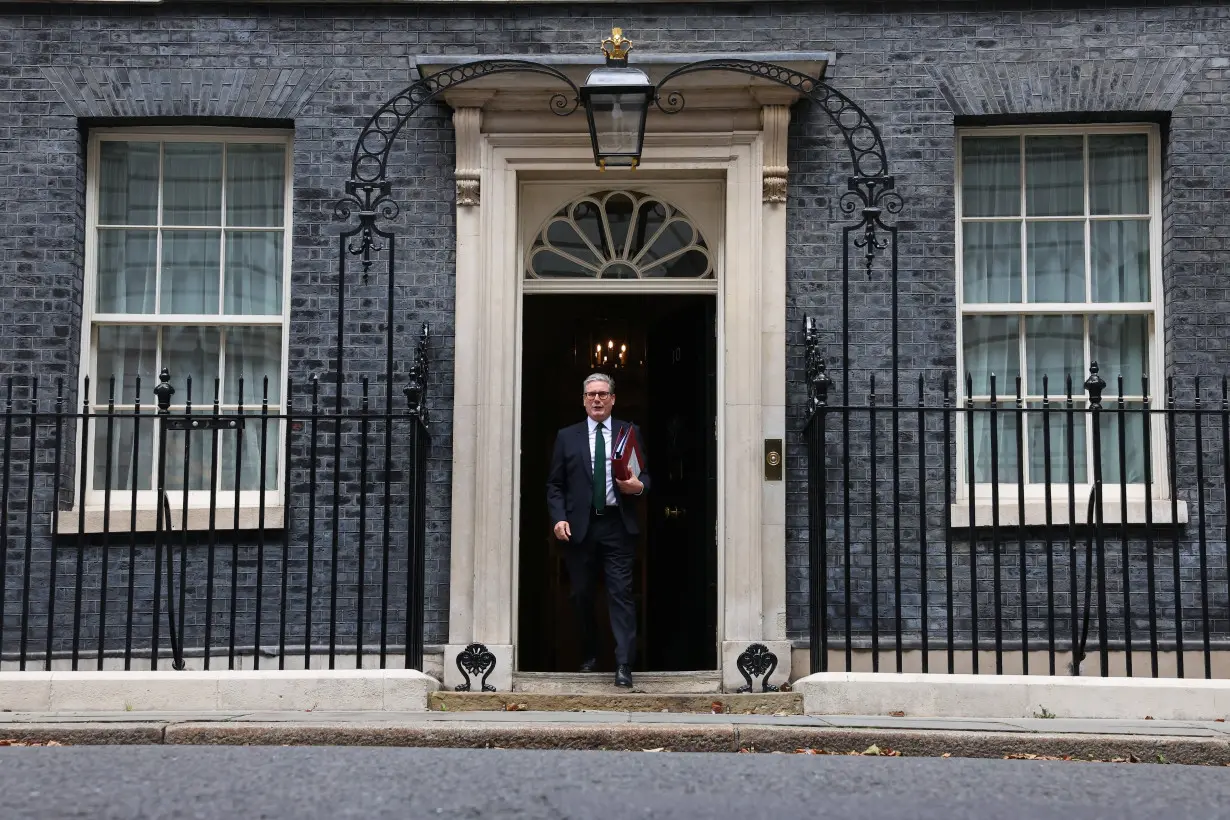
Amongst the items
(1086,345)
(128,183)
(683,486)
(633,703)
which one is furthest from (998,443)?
(128,183)

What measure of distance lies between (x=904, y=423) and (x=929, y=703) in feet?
6.94

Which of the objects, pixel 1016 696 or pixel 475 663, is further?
pixel 475 663

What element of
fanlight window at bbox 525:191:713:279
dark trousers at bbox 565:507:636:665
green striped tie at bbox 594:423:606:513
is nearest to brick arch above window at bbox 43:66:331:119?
fanlight window at bbox 525:191:713:279

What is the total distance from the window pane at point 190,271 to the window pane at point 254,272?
9 centimetres

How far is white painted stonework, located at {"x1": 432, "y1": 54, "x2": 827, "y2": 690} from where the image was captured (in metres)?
8.73

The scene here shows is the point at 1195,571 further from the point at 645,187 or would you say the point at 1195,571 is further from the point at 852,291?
the point at 645,187

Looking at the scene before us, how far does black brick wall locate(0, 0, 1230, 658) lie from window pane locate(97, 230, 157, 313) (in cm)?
23

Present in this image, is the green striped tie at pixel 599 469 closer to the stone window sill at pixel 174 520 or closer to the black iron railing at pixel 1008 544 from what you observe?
the black iron railing at pixel 1008 544

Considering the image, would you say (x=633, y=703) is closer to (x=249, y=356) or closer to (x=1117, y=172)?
(x=249, y=356)

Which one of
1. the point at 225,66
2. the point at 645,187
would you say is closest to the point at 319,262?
the point at 225,66

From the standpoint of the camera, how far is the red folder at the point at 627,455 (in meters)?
8.47

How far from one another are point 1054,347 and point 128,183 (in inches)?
242

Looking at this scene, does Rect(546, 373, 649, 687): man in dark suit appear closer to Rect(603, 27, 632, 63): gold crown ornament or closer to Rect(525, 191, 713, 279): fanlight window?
Rect(525, 191, 713, 279): fanlight window

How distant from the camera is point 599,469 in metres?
8.56
